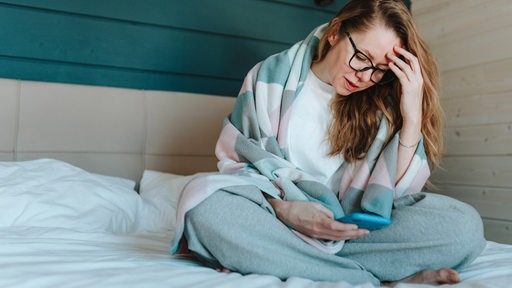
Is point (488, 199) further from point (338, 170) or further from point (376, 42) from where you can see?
point (376, 42)

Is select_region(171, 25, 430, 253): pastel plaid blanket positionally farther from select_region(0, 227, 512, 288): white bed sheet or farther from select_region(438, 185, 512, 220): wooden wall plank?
select_region(438, 185, 512, 220): wooden wall plank

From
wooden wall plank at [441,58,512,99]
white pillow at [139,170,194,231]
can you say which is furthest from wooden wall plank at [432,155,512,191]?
white pillow at [139,170,194,231]

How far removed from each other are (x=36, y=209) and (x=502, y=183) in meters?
1.77

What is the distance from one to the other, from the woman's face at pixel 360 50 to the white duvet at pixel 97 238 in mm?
553

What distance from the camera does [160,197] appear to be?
6.10ft

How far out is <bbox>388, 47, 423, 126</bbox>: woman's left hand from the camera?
138 centimetres

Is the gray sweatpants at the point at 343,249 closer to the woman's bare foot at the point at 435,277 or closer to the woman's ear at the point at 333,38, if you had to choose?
the woman's bare foot at the point at 435,277

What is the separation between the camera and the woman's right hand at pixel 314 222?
113 centimetres

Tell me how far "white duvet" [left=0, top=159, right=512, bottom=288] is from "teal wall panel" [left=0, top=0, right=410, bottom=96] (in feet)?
1.57

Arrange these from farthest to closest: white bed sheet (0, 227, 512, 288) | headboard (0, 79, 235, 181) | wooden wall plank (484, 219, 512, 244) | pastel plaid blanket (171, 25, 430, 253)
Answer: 1. wooden wall plank (484, 219, 512, 244)
2. headboard (0, 79, 235, 181)
3. pastel plaid blanket (171, 25, 430, 253)
4. white bed sheet (0, 227, 512, 288)

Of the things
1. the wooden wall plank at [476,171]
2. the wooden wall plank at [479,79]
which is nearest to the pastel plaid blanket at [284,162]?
the wooden wall plank at [476,171]

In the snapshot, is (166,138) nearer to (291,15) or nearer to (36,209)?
(36,209)

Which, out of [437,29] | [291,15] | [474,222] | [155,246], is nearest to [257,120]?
[155,246]

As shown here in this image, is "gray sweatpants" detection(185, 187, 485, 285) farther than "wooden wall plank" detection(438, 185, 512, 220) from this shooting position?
No
